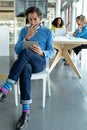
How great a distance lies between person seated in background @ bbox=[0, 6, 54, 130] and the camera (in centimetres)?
213

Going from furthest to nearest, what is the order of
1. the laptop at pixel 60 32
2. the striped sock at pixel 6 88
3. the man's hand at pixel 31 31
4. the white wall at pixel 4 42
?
the laptop at pixel 60 32
the white wall at pixel 4 42
the man's hand at pixel 31 31
the striped sock at pixel 6 88

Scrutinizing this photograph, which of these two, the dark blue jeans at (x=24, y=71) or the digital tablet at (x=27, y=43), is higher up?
the digital tablet at (x=27, y=43)

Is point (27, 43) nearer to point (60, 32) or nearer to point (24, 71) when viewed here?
point (24, 71)

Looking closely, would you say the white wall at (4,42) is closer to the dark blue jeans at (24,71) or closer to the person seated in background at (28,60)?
the person seated in background at (28,60)

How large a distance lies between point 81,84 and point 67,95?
628 millimetres

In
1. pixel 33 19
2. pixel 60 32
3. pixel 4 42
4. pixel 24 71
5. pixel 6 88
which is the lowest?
pixel 6 88

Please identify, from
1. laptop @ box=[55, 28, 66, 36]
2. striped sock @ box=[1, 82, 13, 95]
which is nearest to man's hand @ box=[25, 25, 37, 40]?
striped sock @ box=[1, 82, 13, 95]

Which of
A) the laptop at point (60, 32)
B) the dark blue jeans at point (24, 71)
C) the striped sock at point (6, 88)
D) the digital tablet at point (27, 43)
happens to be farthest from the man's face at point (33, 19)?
the laptop at point (60, 32)

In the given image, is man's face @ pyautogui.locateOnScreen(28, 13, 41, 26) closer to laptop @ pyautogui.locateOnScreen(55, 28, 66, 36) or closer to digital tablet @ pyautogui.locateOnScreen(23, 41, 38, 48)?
digital tablet @ pyautogui.locateOnScreen(23, 41, 38, 48)

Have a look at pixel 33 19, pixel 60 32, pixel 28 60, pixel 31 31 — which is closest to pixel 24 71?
pixel 28 60

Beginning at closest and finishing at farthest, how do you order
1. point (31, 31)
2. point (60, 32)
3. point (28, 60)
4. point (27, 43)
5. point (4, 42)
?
point (28, 60)
point (27, 43)
point (31, 31)
point (4, 42)
point (60, 32)

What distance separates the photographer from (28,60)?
224 cm

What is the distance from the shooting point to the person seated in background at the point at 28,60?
213 centimetres

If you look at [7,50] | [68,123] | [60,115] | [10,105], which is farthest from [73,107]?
[7,50]
